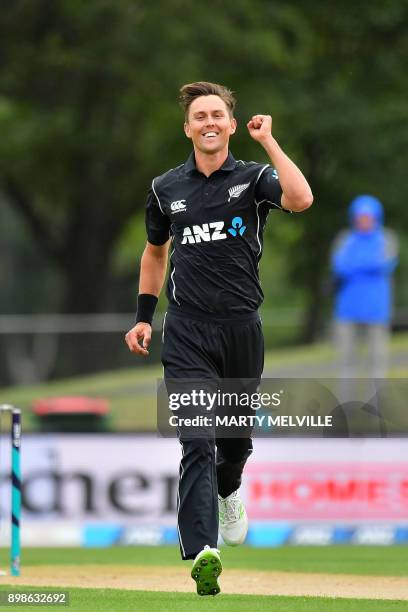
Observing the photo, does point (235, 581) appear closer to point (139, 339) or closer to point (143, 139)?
point (139, 339)

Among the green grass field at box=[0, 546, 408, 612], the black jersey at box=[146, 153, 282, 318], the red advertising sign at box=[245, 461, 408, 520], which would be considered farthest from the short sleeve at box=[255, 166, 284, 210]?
the red advertising sign at box=[245, 461, 408, 520]

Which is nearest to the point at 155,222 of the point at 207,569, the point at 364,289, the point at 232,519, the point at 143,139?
the point at 232,519

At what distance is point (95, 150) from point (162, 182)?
15907mm

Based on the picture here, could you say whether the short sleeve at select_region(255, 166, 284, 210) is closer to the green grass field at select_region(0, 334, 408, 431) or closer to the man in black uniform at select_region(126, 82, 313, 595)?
the man in black uniform at select_region(126, 82, 313, 595)

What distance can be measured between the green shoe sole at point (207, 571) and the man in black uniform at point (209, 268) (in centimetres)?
6

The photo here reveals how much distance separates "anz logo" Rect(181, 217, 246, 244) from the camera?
735 cm

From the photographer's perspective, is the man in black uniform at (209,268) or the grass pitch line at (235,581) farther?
the grass pitch line at (235,581)

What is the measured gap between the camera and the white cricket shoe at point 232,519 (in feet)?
26.7

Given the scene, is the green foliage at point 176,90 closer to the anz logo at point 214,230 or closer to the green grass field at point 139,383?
the green grass field at point 139,383

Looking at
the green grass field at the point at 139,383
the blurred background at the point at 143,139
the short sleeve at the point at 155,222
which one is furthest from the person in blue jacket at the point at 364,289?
the short sleeve at the point at 155,222

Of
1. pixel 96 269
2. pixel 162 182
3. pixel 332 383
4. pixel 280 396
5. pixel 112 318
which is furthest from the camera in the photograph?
pixel 96 269

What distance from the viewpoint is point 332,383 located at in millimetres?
12359

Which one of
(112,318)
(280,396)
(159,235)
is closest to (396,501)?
(280,396)

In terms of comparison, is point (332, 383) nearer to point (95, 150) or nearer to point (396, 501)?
point (396, 501)
